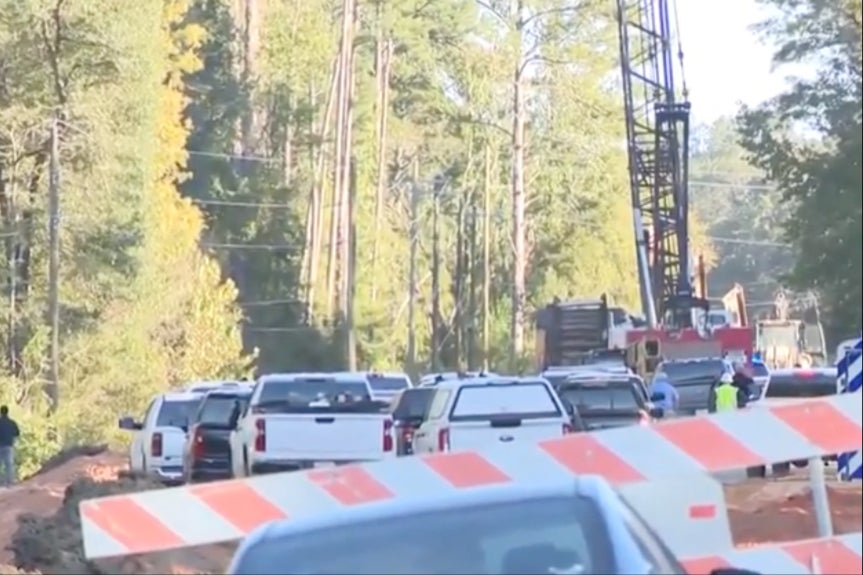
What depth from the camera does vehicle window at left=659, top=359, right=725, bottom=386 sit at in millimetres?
39844

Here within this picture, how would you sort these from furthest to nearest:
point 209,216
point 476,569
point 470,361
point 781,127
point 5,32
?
point 470,361 < point 209,216 < point 5,32 < point 781,127 < point 476,569

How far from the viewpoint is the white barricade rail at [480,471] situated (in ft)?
28.1

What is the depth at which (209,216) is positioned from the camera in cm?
8319

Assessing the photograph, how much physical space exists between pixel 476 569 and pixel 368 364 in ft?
258

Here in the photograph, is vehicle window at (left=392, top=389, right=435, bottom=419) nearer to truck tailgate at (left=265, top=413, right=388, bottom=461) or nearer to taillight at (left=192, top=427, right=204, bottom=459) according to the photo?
taillight at (left=192, top=427, right=204, bottom=459)

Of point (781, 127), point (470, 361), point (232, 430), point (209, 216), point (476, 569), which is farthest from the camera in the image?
point (470, 361)

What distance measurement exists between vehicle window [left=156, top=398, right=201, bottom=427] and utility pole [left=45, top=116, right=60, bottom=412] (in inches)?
876

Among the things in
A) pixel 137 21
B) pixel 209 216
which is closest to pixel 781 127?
pixel 137 21

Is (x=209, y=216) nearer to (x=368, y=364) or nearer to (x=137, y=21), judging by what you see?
(x=368, y=364)

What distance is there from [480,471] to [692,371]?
32.3m

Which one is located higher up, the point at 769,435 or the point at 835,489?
the point at 769,435

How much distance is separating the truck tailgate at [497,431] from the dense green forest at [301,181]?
61.9 ft

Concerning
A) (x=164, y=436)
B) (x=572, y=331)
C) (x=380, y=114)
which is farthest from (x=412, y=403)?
(x=380, y=114)

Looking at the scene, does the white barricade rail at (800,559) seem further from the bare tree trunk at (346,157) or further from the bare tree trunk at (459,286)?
the bare tree trunk at (459,286)
